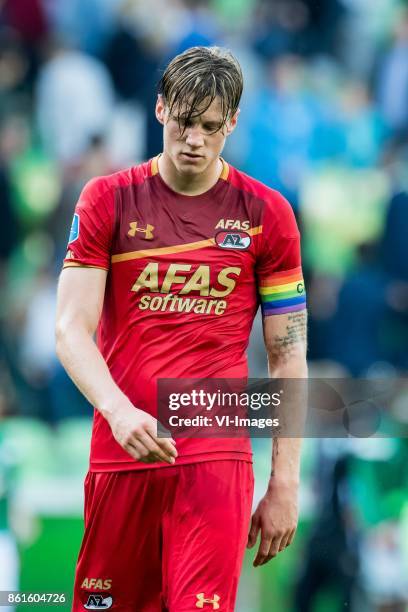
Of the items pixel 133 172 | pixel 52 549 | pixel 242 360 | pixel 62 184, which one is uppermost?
pixel 62 184

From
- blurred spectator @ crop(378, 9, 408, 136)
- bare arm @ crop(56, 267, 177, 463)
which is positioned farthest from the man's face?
blurred spectator @ crop(378, 9, 408, 136)

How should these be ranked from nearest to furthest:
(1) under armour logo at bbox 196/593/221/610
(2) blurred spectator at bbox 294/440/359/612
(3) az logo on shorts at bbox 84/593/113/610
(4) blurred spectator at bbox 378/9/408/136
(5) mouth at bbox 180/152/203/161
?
(1) under armour logo at bbox 196/593/221/610 → (5) mouth at bbox 180/152/203/161 → (3) az logo on shorts at bbox 84/593/113/610 → (2) blurred spectator at bbox 294/440/359/612 → (4) blurred spectator at bbox 378/9/408/136

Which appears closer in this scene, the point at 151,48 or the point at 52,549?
the point at 52,549

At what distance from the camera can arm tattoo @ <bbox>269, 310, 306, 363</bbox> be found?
14.6 ft

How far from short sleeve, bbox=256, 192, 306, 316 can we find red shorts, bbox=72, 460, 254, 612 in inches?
23.5

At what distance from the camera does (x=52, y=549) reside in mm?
6609

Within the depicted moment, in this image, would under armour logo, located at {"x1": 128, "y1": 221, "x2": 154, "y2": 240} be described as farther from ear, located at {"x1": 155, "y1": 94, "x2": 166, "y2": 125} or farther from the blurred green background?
the blurred green background

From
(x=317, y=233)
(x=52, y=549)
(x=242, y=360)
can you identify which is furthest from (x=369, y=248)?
(x=242, y=360)

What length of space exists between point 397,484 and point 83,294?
336cm

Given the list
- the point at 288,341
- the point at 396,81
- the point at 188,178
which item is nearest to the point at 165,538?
the point at 288,341

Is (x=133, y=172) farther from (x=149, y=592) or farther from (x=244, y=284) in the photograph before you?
(x=149, y=592)

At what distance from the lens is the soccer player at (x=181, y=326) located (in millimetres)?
4191

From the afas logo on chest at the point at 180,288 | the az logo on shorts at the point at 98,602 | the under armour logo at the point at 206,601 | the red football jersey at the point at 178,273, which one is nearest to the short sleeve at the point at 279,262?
the red football jersey at the point at 178,273

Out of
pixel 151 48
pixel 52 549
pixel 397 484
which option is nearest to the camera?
pixel 52 549
